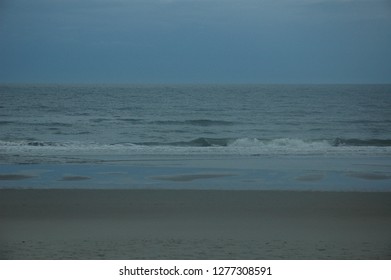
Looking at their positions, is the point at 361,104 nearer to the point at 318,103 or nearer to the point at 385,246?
the point at 318,103

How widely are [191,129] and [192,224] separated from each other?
1968 cm

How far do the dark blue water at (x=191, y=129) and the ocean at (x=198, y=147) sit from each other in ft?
0.16

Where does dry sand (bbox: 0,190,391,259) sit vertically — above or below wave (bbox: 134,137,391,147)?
below

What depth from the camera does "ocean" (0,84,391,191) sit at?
1123 centimetres

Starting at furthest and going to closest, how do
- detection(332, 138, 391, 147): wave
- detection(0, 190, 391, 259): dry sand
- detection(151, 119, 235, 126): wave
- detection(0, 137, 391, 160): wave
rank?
1. detection(151, 119, 235, 126): wave
2. detection(332, 138, 391, 147): wave
3. detection(0, 137, 391, 160): wave
4. detection(0, 190, 391, 259): dry sand

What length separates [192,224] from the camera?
748 centimetres

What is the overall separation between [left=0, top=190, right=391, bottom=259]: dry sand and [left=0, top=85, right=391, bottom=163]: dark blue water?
231 inches

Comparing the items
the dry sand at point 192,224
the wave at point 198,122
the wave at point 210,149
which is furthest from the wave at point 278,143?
the dry sand at point 192,224

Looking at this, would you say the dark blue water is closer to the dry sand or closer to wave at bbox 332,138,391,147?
wave at bbox 332,138,391,147

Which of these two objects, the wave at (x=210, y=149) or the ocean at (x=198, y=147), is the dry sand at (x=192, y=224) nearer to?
the ocean at (x=198, y=147)

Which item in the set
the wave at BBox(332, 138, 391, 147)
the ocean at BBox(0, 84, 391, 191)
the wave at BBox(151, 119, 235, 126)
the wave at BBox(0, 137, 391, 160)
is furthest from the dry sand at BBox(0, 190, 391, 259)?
the wave at BBox(151, 119, 235, 126)

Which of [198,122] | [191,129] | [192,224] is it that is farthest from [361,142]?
[192,224]

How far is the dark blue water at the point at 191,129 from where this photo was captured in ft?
57.8
